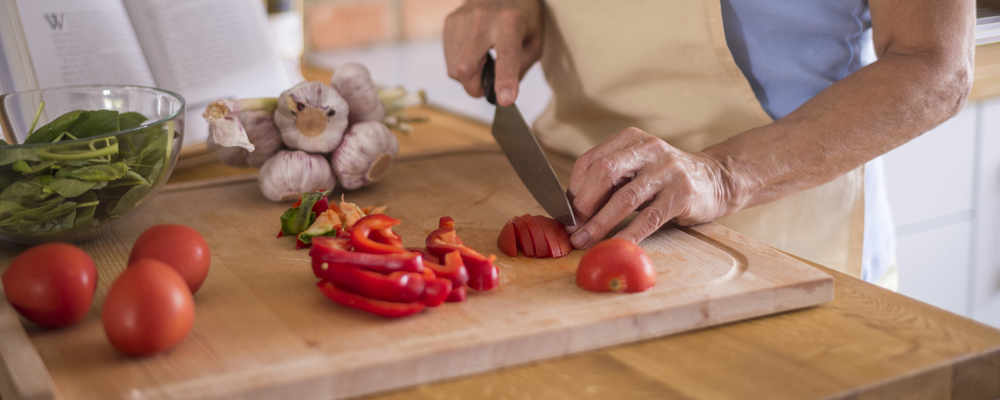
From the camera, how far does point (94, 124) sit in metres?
0.97

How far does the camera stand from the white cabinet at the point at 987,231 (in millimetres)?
1831

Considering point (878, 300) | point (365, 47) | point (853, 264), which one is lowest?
point (853, 264)

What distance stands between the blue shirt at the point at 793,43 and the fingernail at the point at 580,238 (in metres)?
0.47

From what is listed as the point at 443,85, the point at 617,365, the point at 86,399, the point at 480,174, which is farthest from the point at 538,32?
the point at 443,85

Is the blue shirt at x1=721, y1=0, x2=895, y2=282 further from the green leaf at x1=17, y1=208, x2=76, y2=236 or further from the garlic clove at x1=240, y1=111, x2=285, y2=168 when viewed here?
the green leaf at x1=17, y1=208, x2=76, y2=236

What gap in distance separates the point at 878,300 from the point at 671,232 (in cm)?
26

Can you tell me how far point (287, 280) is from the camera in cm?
89

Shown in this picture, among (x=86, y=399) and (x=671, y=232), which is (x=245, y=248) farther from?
(x=671, y=232)

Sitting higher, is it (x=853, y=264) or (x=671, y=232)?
(x=671, y=232)

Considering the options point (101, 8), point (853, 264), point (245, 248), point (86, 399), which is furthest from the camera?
point (101, 8)

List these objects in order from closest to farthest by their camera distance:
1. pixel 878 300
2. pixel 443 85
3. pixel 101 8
A: pixel 878 300, pixel 101 8, pixel 443 85

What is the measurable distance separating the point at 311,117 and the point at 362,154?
0.10m

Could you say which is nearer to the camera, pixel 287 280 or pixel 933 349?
pixel 933 349

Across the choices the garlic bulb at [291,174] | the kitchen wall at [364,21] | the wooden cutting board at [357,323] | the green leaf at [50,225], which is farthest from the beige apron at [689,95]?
the kitchen wall at [364,21]
